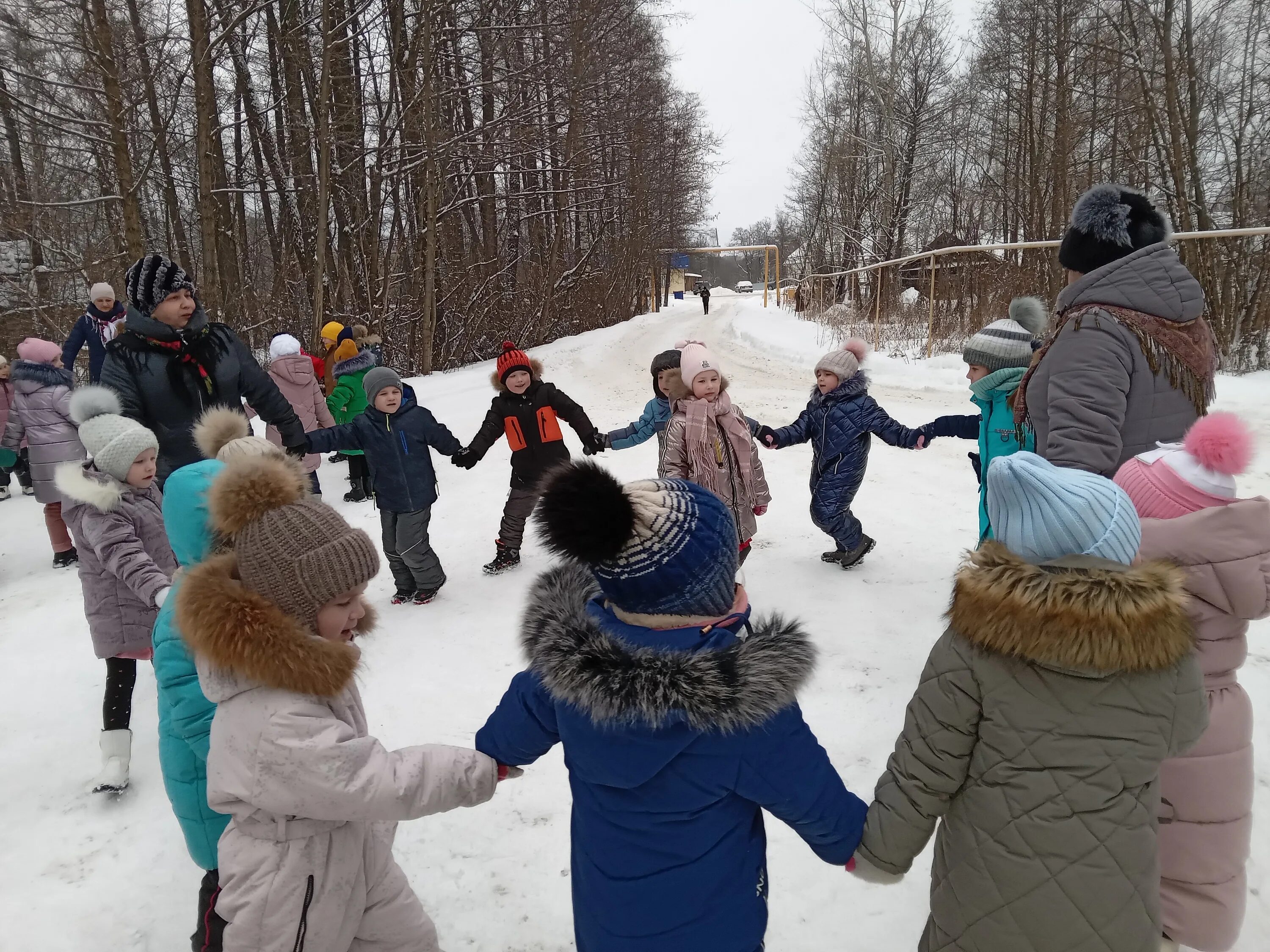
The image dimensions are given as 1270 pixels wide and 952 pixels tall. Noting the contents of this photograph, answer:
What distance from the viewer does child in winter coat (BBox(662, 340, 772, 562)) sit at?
4223mm

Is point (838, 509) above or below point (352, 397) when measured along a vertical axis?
below

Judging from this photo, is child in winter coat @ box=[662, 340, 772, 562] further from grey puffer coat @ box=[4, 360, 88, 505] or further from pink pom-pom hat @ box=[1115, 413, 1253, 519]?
grey puffer coat @ box=[4, 360, 88, 505]

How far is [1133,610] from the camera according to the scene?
134 cm

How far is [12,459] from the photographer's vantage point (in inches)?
225

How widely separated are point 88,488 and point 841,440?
3.95 metres

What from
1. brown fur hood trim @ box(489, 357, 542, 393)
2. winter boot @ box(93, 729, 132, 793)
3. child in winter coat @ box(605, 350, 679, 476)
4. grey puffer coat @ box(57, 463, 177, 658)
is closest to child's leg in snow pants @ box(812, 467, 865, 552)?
child in winter coat @ box(605, 350, 679, 476)

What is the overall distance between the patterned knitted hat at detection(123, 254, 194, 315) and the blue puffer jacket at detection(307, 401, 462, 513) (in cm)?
130

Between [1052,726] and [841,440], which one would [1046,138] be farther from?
[1052,726]

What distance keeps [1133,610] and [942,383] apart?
33.8 ft

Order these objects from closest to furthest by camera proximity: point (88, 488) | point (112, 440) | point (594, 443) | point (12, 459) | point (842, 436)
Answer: point (88, 488) → point (112, 440) → point (842, 436) → point (594, 443) → point (12, 459)

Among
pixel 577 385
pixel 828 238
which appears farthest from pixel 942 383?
pixel 828 238

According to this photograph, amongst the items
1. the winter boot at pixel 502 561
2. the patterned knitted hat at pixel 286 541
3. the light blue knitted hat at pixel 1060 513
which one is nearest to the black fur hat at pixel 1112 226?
the light blue knitted hat at pixel 1060 513

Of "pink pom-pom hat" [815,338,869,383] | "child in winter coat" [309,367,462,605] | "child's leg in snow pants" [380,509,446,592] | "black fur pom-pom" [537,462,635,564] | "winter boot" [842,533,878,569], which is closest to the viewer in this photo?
"black fur pom-pom" [537,462,635,564]

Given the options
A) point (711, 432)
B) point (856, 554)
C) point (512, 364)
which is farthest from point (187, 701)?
point (856, 554)
